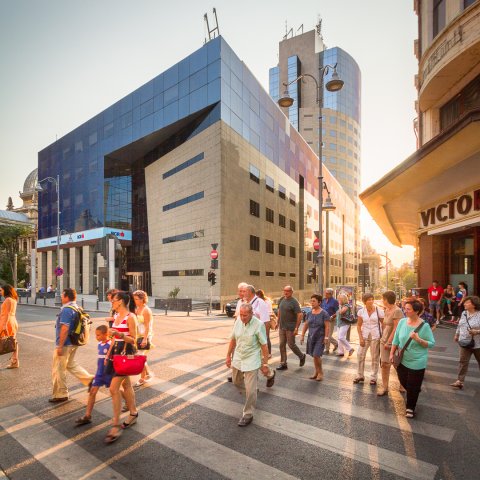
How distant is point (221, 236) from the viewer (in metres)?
33.3

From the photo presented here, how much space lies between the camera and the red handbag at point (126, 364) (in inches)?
180

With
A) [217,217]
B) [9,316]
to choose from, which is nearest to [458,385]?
[9,316]

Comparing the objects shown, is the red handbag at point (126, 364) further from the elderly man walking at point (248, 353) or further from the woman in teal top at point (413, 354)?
the woman in teal top at point (413, 354)

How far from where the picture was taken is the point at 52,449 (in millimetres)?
4227

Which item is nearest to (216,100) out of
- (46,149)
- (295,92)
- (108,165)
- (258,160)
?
(258,160)

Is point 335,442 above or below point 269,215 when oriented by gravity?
below

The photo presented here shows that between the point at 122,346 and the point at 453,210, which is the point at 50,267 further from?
the point at 122,346

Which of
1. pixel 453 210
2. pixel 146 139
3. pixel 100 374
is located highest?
pixel 146 139

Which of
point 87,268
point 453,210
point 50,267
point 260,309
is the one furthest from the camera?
point 50,267

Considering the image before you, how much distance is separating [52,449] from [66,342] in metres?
2.01

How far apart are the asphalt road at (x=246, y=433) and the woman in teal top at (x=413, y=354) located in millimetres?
389

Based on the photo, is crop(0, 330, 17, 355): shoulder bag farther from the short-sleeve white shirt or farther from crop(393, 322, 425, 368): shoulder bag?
crop(393, 322, 425, 368): shoulder bag

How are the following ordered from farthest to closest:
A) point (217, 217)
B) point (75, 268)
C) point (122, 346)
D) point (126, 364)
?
point (75, 268) → point (217, 217) → point (122, 346) → point (126, 364)

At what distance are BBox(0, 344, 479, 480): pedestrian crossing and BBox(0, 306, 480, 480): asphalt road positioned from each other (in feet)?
0.05
